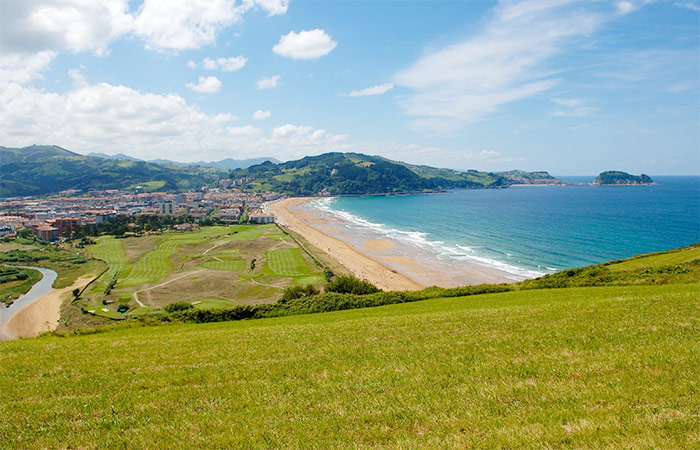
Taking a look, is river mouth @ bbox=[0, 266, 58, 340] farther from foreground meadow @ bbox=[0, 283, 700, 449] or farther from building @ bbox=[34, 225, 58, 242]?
foreground meadow @ bbox=[0, 283, 700, 449]

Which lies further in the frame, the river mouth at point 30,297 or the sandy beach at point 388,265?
the sandy beach at point 388,265

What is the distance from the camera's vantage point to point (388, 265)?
229ft

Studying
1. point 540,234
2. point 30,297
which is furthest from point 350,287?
point 540,234

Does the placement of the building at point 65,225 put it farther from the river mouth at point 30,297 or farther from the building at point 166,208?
the river mouth at point 30,297

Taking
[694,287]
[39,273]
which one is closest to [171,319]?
[694,287]

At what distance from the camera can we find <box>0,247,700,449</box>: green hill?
655cm

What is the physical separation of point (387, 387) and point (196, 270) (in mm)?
64903

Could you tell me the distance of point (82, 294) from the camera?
5559 cm

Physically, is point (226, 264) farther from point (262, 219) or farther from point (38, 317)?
point (262, 219)

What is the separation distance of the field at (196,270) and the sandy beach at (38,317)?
11.0 ft

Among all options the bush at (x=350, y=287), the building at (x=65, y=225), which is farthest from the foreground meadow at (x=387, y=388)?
the building at (x=65, y=225)


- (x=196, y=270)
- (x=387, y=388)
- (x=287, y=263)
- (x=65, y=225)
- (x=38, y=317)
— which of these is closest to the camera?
(x=387, y=388)

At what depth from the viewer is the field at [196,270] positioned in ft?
165

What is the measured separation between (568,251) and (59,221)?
151223 mm
